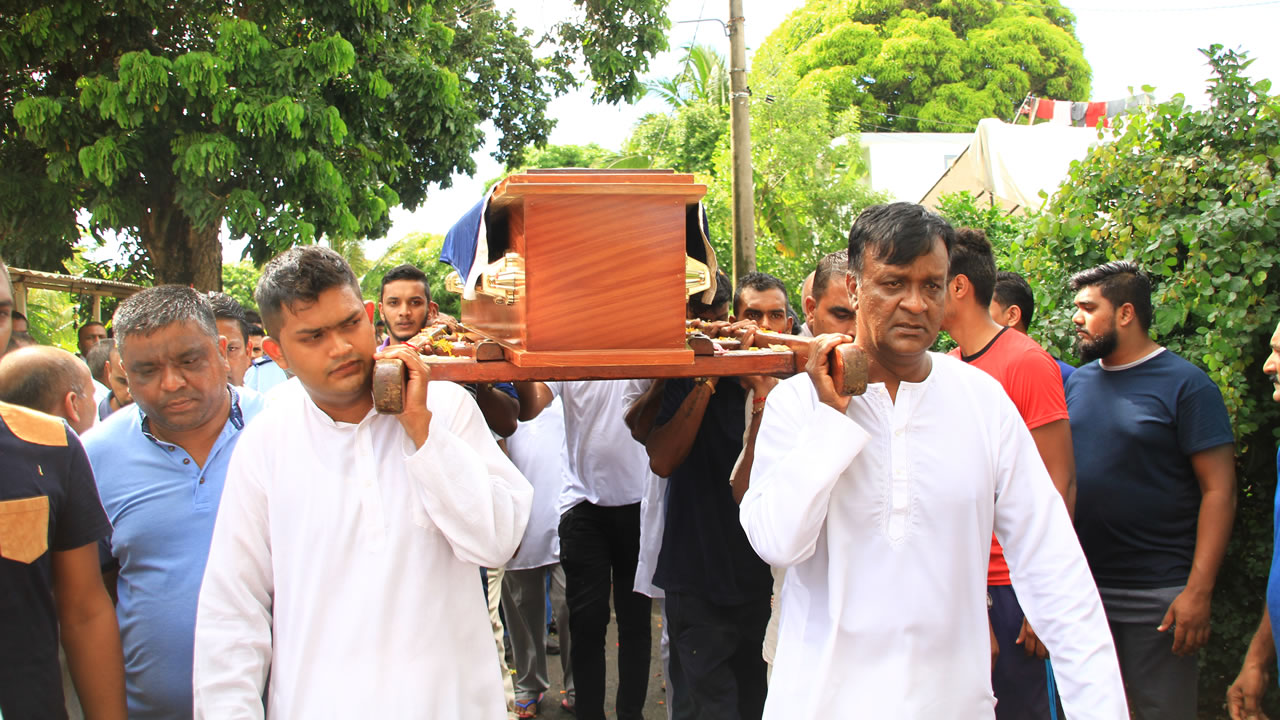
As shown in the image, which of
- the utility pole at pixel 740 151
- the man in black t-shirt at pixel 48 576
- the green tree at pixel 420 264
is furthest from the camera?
the green tree at pixel 420 264

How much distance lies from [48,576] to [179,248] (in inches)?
332

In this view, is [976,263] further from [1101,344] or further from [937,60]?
[937,60]

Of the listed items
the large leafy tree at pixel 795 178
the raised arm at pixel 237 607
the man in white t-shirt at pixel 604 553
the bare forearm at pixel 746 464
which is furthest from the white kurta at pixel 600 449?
the large leafy tree at pixel 795 178

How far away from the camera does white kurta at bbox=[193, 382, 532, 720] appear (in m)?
2.15

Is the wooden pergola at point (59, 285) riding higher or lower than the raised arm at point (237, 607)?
higher

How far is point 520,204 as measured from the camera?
2545 millimetres

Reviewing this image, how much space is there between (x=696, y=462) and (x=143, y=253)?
352 inches

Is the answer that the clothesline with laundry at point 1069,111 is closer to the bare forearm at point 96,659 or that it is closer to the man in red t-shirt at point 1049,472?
the man in red t-shirt at point 1049,472

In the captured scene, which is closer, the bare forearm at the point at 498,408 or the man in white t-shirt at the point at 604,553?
the bare forearm at the point at 498,408

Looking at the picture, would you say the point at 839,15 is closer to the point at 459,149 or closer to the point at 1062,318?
the point at 459,149

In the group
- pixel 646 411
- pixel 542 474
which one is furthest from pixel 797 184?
pixel 646 411

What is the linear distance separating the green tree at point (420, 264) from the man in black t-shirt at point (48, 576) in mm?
22442

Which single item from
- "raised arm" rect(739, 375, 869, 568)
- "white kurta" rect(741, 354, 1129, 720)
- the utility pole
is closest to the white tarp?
the utility pole

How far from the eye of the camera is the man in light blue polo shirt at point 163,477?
257cm
